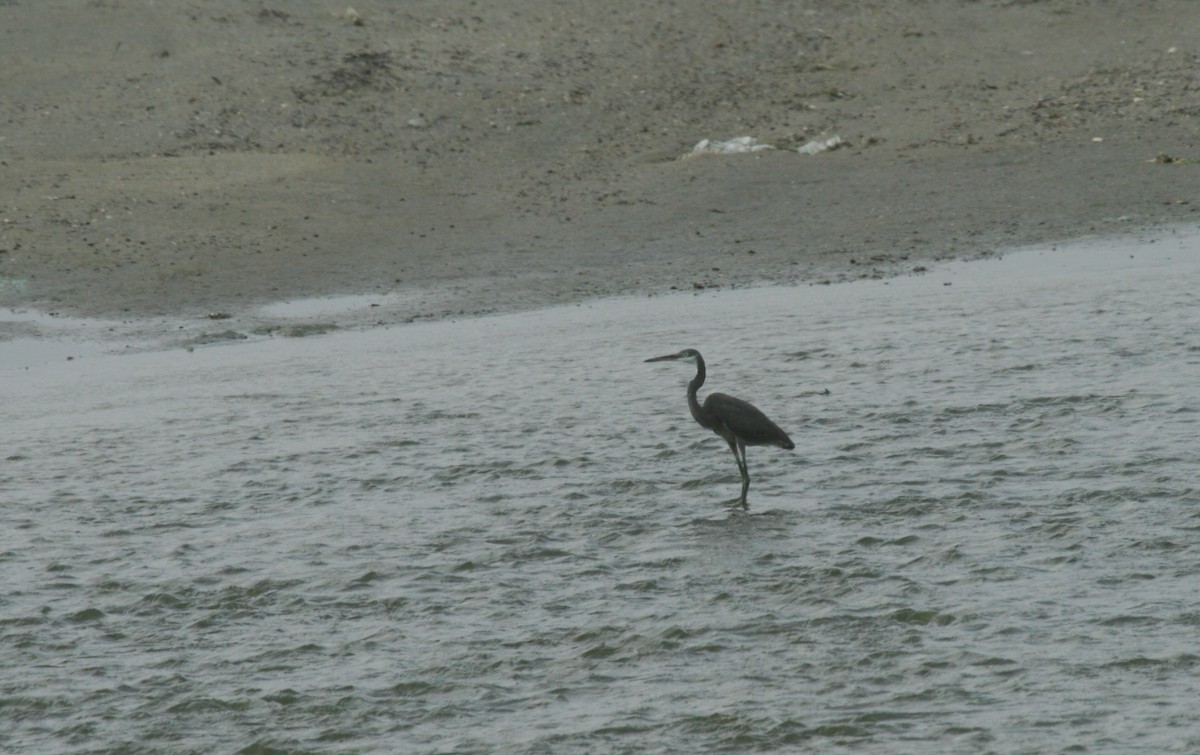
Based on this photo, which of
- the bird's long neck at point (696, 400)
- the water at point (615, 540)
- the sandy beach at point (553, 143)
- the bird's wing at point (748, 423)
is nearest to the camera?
the water at point (615, 540)

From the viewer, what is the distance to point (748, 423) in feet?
33.9

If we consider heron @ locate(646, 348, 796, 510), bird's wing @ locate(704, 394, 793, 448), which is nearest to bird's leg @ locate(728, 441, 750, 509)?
heron @ locate(646, 348, 796, 510)

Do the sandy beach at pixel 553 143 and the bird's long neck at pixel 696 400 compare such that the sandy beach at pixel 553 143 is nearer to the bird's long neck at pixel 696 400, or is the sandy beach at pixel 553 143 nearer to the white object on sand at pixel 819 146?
the white object on sand at pixel 819 146

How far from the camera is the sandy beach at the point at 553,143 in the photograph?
57.1ft

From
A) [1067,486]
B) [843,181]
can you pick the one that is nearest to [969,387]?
[1067,486]

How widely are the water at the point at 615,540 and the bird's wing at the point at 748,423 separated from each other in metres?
0.34

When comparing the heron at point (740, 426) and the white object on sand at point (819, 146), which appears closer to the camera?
the heron at point (740, 426)

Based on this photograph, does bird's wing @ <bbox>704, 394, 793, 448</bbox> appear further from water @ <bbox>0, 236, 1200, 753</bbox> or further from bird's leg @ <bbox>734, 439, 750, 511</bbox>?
water @ <bbox>0, 236, 1200, 753</bbox>

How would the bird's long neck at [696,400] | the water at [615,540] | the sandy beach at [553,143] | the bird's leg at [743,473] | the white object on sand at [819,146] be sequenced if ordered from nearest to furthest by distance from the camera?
the water at [615,540] → the bird's leg at [743,473] → the bird's long neck at [696,400] → the sandy beach at [553,143] → the white object on sand at [819,146]

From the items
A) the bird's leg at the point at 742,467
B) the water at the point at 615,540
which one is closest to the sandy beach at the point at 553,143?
the water at the point at 615,540

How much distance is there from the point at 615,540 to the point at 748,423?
1.59 m

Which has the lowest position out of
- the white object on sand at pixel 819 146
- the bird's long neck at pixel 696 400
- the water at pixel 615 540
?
the water at pixel 615 540

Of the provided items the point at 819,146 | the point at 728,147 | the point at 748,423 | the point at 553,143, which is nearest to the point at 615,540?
the point at 748,423

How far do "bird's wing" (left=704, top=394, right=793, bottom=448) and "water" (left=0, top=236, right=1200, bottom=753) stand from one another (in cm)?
34
